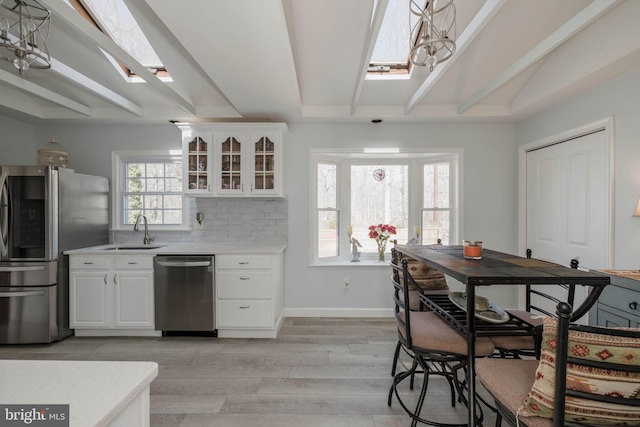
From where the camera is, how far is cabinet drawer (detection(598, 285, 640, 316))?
68.7 inches

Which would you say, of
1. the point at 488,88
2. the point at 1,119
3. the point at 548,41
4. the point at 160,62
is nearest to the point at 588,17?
the point at 548,41

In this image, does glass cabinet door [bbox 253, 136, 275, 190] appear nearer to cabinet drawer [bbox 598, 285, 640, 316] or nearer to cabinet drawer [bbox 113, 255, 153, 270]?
cabinet drawer [bbox 113, 255, 153, 270]

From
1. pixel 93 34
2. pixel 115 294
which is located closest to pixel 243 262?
pixel 115 294

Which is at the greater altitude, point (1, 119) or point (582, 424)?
point (1, 119)

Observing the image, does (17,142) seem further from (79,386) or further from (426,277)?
(426,277)

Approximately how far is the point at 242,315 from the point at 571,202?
134 inches

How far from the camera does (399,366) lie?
2.54 m

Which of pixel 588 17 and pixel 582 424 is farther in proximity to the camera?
pixel 588 17

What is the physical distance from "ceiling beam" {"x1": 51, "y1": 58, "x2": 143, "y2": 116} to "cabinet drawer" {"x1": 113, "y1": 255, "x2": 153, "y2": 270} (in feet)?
5.20

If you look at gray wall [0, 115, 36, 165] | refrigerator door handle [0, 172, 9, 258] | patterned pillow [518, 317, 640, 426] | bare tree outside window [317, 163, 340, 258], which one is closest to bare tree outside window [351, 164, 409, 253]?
bare tree outside window [317, 163, 340, 258]

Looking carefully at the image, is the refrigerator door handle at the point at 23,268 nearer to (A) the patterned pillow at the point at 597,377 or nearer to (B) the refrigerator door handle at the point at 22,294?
(B) the refrigerator door handle at the point at 22,294

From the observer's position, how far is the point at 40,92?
2.75 meters

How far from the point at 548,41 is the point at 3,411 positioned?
3046 mm

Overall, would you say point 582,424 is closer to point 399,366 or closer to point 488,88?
point 399,366
